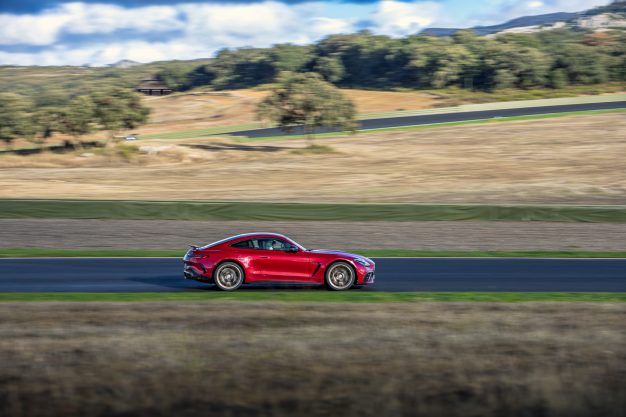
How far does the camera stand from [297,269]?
1548 centimetres

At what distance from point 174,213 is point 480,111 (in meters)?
40.0

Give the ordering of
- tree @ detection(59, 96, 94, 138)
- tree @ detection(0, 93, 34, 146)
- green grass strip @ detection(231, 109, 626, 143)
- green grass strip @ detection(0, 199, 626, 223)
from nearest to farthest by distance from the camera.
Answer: green grass strip @ detection(0, 199, 626, 223)
tree @ detection(59, 96, 94, 138)
tree @ detection(0, 93, 34, 146)
green grass strip @ detection(231, 109, 626, 143)

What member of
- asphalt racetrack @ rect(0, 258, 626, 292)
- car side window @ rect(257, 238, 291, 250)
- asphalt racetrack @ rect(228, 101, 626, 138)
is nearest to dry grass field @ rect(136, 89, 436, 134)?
asphalt racetrack @ rect(228, 101, 626, 138)

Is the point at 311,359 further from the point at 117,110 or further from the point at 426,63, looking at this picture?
the point at 426,63

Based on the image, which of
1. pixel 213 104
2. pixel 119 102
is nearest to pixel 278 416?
pixel 119 102

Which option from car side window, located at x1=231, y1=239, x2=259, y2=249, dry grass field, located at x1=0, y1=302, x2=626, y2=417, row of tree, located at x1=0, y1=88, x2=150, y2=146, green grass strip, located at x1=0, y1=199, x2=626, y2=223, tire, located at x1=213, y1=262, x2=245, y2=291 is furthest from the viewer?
row of tree, located at x1=0, y1=88, x2=150, y2=146

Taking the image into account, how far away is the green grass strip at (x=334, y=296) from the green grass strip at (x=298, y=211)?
1193 cm

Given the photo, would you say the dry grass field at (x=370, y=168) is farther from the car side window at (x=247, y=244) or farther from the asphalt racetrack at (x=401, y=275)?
the car side window at (x=247, y=244)

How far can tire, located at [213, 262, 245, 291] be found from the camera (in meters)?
15.2

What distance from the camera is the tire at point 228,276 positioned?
1524 cm

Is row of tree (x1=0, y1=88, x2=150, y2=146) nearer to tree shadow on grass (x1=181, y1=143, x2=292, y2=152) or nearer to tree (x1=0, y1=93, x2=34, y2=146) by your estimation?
tree (x1=0, y1=93, x2=34, y2=146)

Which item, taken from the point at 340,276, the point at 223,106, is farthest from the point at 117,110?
the point at 340,276

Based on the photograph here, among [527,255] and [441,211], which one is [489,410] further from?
[441,211]

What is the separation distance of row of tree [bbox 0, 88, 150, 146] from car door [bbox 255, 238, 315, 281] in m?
37.2
